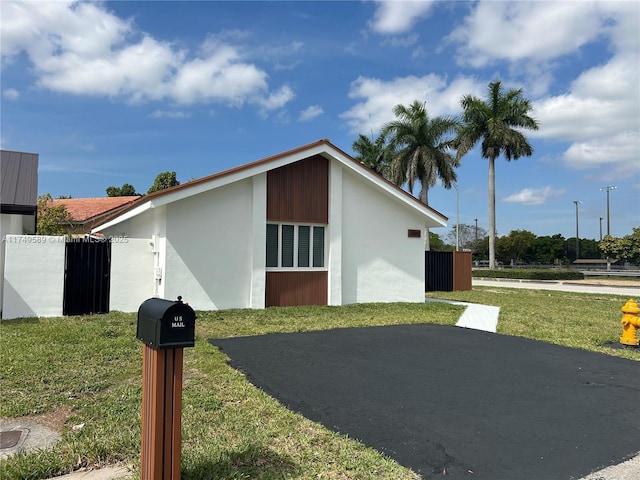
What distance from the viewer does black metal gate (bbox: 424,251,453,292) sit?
73.7ft

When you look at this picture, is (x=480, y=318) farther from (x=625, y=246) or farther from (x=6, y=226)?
(x=625, y=246)

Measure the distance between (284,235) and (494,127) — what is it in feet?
93.6

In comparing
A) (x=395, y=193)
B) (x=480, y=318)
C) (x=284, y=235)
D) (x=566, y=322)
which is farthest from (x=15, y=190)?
(x=566, y=322)

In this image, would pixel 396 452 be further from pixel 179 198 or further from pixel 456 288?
pixel 456 288

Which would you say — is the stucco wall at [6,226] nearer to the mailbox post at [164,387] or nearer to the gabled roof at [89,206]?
the mailbox post at [164,387]

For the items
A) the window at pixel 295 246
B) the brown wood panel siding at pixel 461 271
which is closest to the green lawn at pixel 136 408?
the window at pixel 295 246

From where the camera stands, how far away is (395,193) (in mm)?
14836

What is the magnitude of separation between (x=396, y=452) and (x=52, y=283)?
9.77m

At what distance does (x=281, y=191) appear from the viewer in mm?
13289

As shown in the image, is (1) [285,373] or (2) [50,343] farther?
(2) [50,343]

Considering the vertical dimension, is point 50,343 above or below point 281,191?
below

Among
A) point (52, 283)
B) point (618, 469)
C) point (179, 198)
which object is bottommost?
point (618, 469)

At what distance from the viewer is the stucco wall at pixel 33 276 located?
10398mm

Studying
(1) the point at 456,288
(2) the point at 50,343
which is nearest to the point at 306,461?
(2) the point at 50,343
